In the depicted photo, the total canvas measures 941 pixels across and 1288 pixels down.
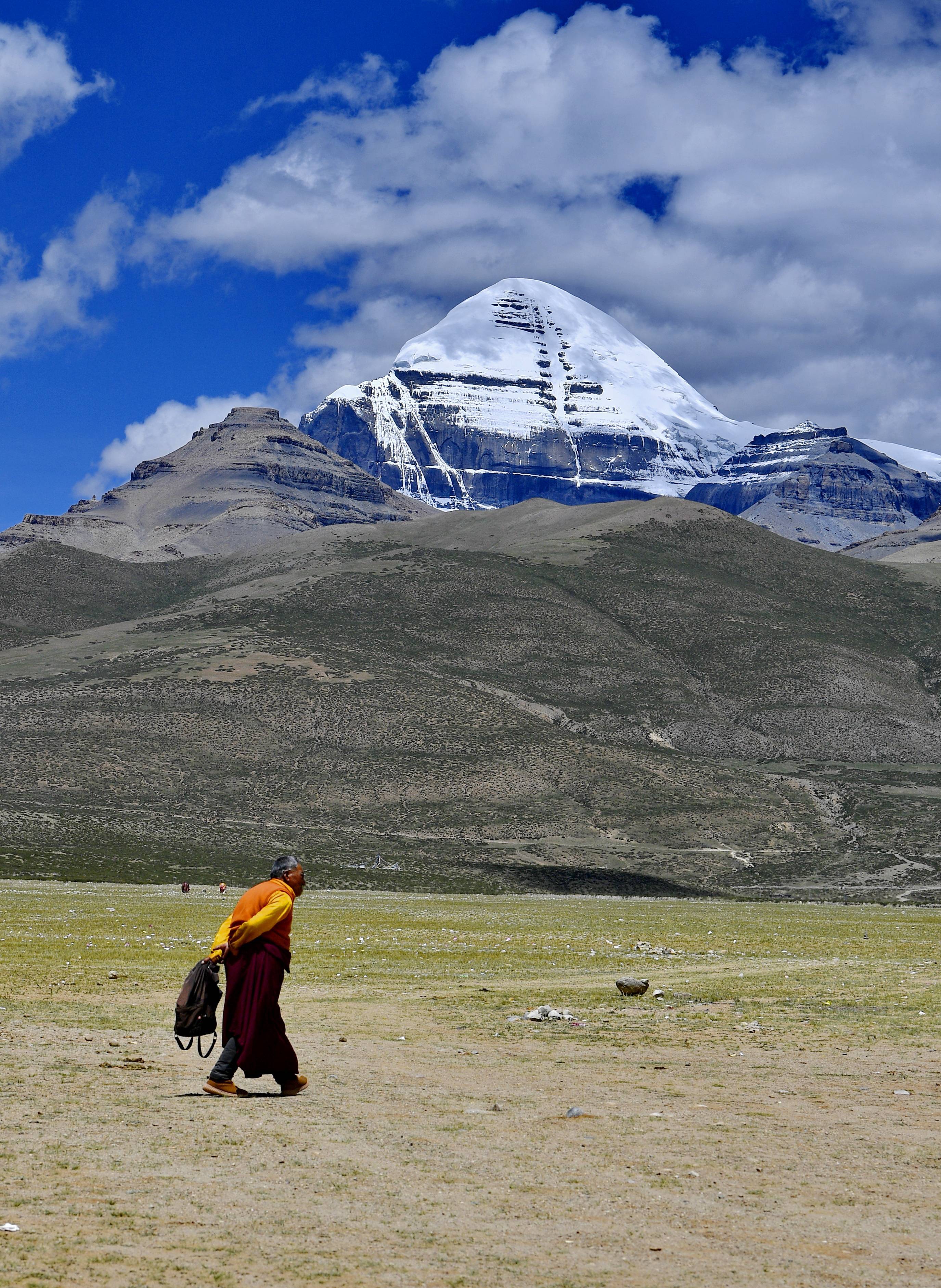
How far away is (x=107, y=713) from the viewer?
134 m

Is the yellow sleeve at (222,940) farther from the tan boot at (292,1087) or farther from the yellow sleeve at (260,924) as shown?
the tan boot at (292,1087)

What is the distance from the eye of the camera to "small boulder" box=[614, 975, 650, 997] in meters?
24.5

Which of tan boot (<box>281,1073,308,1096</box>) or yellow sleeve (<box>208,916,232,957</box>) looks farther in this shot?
yellow sleeve (<box>208,916,232,957</box>)

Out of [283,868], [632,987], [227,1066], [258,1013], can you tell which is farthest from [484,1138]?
[632,987]

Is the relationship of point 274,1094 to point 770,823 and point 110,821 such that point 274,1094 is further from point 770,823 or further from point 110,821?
A: point 770,823

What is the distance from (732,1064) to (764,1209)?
23.2 feet

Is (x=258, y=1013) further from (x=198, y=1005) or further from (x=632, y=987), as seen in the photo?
(x=632, y=987)

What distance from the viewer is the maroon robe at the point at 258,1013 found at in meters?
15.2

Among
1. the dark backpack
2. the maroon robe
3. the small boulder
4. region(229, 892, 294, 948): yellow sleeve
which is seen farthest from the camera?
the small boulder

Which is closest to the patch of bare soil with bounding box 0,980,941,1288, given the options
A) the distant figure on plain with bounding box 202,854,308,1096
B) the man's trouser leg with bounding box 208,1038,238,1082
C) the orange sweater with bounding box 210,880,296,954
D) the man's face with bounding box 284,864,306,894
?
the man's trouser leg with bounding box 208,1038,238,1082

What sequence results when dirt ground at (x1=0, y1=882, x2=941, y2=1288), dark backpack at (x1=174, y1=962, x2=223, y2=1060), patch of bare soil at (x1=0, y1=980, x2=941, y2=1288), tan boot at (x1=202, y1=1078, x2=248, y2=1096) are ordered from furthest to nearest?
dark backpack at (x1=174, y1=962, x2=223, y2=1060), tan boot at (x1=202, y1=1078, x2=248, y2=1096), dirt ground at (x1=0, y1=882, x2=941, y2=1288), patch of bare soil at (x1=0, y1=980, x2=941, y2=1288)

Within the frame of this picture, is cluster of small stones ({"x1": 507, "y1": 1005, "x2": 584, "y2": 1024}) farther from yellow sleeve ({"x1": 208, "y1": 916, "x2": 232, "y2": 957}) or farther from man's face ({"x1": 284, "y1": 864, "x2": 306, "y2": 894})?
yellow sleeve ({"x1": 208, "y1": 916, "x2": 232, "y2": 957})

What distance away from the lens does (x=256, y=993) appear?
15.4 m

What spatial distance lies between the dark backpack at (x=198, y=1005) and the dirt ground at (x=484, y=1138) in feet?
2.44
